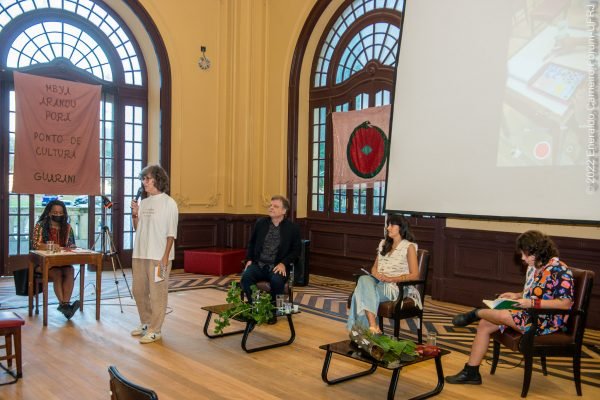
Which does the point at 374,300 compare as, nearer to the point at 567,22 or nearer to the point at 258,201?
the point at 567,22

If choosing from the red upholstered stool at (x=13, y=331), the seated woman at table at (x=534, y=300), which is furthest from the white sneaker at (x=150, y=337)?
the seated woman at table at (x=534, y=300)

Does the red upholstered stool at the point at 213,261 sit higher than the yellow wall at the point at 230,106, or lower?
lower

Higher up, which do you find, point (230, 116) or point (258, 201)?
point (230, 116)

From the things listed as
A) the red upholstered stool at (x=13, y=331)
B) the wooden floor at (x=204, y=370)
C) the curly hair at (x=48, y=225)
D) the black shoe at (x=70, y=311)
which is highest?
the curly hair at (x=48, y=225)

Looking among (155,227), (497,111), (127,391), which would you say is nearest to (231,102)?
(155,227)

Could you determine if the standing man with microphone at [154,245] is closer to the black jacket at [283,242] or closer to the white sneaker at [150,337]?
the white sneaker at [150,337]

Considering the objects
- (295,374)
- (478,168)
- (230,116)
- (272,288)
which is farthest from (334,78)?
(295,374)

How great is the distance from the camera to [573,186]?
336cm

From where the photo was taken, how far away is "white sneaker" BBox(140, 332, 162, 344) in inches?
180

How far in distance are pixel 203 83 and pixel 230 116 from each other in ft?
2.19

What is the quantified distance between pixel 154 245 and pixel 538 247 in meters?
2.86

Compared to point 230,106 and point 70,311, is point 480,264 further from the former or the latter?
point 230,106

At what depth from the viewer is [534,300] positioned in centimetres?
357

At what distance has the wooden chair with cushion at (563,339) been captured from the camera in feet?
11.6
